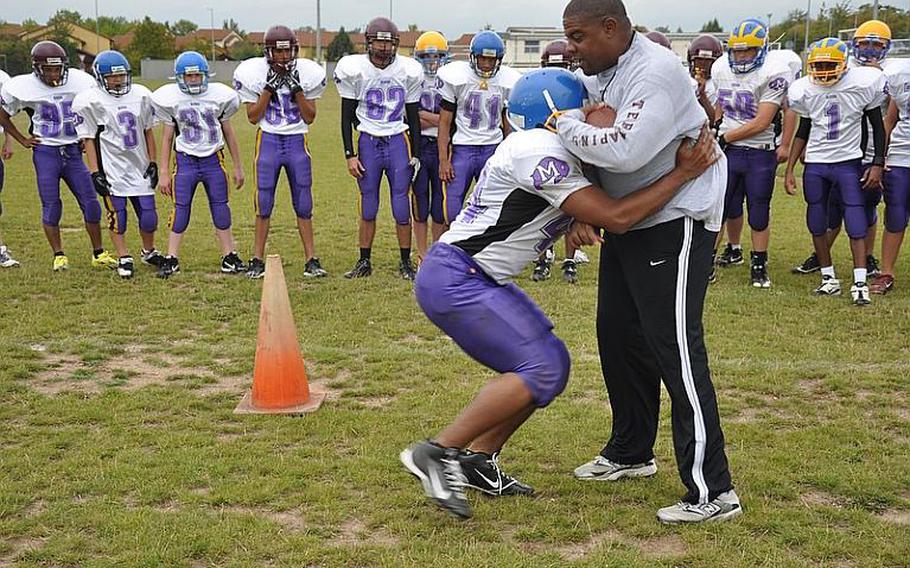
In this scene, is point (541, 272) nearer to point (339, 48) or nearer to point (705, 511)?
point (705, 511)

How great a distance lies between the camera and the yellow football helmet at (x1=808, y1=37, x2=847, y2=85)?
26.5 feet

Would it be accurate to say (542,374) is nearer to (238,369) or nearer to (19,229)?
(238,369)

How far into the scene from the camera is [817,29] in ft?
196

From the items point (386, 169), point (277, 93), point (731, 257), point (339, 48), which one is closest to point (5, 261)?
point (277, 93)

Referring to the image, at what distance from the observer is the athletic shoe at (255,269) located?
907cm

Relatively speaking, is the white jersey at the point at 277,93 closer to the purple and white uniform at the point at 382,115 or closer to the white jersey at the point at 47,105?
the purple and white uniform at the point at 382,115

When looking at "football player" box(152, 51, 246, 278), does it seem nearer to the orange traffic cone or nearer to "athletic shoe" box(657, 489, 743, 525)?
the orange traffic cone

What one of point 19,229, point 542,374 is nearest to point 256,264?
point 19,229

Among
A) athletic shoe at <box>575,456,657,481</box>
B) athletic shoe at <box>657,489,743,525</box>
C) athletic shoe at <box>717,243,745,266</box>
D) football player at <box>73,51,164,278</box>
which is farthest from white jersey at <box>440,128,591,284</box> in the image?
athletic shoe at <box>717,243,745,266</box>

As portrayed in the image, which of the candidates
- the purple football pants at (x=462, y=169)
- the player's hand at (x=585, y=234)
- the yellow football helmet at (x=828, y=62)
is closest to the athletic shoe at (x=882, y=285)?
the yellow football helmet at (x=828, y=62)

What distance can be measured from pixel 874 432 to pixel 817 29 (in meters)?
60.4

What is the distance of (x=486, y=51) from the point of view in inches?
345

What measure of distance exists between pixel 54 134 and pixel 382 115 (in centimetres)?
306

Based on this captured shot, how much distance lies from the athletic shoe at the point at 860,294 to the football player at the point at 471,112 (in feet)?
10.7
